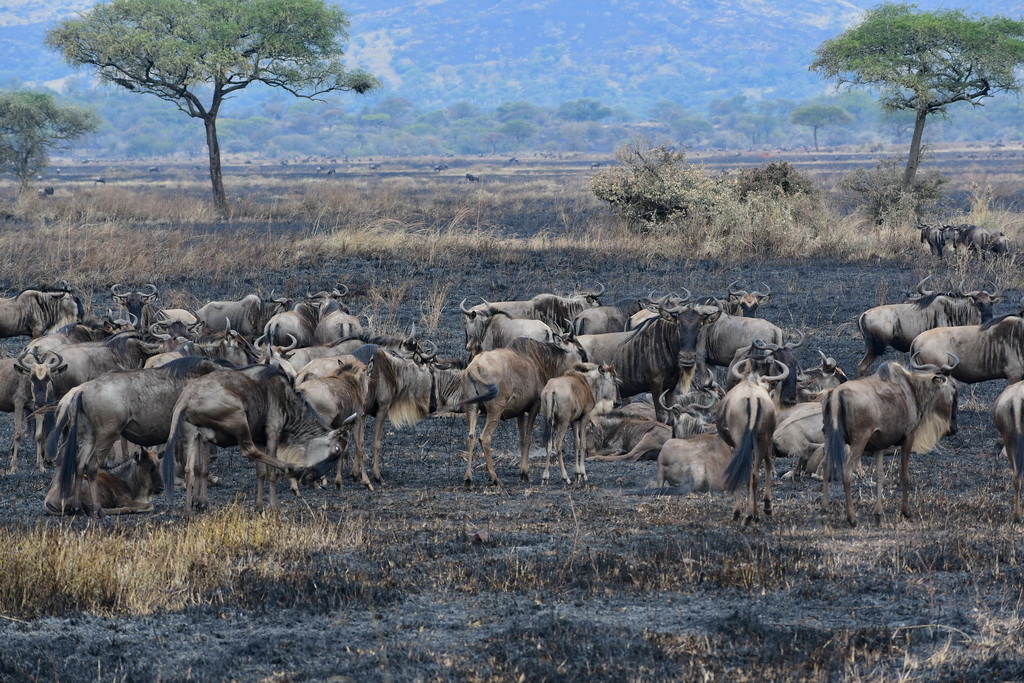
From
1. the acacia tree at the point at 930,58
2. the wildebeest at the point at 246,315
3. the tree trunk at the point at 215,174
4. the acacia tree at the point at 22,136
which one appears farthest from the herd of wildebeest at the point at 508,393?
the acacia tree at the point at 22,136

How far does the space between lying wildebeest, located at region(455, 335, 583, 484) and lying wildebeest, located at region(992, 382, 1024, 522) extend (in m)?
3.43

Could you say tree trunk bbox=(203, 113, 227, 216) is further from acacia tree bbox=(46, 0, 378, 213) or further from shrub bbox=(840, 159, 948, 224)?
shrub bbox=(840, 159, 948, 224)

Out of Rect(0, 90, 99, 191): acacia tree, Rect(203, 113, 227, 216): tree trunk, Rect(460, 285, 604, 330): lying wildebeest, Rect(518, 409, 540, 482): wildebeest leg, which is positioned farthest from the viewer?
Rect(0, 90, 99, 191): acacia tree

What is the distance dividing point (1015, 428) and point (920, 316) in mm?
5582

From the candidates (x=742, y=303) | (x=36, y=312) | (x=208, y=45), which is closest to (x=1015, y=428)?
(x=742, y=303)

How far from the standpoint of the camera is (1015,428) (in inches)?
278

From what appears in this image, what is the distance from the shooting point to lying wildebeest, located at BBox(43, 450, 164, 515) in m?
7.39

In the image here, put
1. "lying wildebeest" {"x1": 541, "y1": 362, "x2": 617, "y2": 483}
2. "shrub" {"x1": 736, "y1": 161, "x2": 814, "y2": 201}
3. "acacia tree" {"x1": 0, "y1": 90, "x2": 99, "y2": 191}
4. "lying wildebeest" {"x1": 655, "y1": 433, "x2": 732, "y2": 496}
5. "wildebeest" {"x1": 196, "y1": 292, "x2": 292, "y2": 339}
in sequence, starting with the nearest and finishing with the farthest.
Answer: "lying wildebeest" {"x1": 655, "y1": 433, "x2": 732, "y2": 496} < "lying wildebeest" {"x1": 541, "y1": 362, "x2": 617, "y2": 483} < "wildebeest" {"x1": 196, "y1": 292, "x2": 292, "y2": 339} < "shrub" {"x1": 736, "y1": 161, "x2": 814, "y2": 201} < "acacia tree" {"x1": 0, "y1": 90, "x2": 99, "y2": 191}

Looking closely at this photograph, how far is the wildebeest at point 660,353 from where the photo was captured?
438 inches

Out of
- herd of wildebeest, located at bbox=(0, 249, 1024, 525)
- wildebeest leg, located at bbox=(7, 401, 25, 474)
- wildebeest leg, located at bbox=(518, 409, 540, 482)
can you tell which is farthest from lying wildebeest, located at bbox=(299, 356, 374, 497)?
wildebeest leg, located at bbox=(7, 401, 25, 474)

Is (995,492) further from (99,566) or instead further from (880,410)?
(99,566)

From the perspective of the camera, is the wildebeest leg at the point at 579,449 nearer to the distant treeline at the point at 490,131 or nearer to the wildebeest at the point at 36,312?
the wildebeest at the point at 36,312

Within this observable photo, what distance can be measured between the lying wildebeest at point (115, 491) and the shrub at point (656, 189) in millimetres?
15315

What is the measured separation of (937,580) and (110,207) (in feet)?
87.1
